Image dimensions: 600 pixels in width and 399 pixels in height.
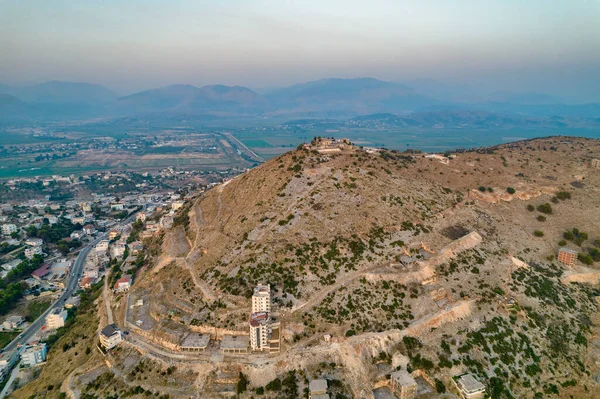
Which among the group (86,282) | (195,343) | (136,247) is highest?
(195,343)

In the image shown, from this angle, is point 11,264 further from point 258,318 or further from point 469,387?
point 469,387

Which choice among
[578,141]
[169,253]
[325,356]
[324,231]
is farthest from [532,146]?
[169,253]

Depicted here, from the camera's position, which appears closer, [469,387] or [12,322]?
[469,387]

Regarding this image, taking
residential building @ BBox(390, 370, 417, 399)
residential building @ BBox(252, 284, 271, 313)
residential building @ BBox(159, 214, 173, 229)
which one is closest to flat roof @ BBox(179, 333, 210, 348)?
residential building @ BBox(252, 284, 271, 313)

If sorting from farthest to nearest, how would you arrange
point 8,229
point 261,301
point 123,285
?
point 8,229
point 123,285
point 261,301

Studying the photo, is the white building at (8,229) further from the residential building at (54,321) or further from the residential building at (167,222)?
the residential building at (54,321)

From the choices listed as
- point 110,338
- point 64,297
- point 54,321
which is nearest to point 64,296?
point 64,297

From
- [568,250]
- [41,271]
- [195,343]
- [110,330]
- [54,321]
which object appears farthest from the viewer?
[41,271]

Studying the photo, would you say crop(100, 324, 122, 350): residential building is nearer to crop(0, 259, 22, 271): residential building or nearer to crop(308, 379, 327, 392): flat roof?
crop(308, 379, 327, 392): flat roof
